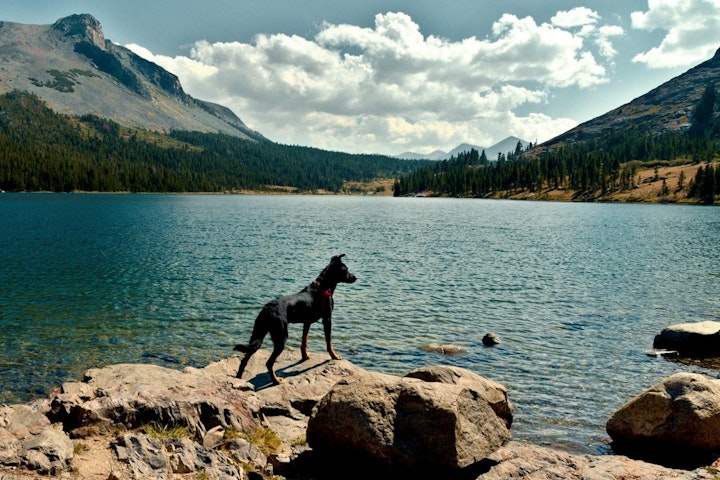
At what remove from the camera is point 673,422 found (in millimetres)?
11680

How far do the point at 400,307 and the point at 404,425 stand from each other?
65.6ft

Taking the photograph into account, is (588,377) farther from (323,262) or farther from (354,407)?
(323,262)

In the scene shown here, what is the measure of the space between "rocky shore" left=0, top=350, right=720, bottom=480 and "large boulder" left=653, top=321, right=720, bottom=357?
1129 cm

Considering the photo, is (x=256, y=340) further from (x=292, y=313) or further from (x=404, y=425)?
(x=404, y=425)

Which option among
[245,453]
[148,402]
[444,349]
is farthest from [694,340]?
[148,402]

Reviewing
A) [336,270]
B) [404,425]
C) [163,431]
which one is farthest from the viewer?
[336,270]

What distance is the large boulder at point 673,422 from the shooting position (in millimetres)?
11406

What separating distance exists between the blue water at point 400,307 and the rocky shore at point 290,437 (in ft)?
13.1

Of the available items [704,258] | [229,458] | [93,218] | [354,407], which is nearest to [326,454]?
[354,407]

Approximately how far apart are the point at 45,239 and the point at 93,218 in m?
37.7

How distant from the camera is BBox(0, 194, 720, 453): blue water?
17672mm

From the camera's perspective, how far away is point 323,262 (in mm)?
48688

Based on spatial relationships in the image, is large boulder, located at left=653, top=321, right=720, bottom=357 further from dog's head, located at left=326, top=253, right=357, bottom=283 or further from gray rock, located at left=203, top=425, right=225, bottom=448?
gray rock, located at left=203, top=425, right=225, bottom=448

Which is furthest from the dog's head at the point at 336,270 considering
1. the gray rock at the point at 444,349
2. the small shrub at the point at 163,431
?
the small shrub at the point at 163,431
